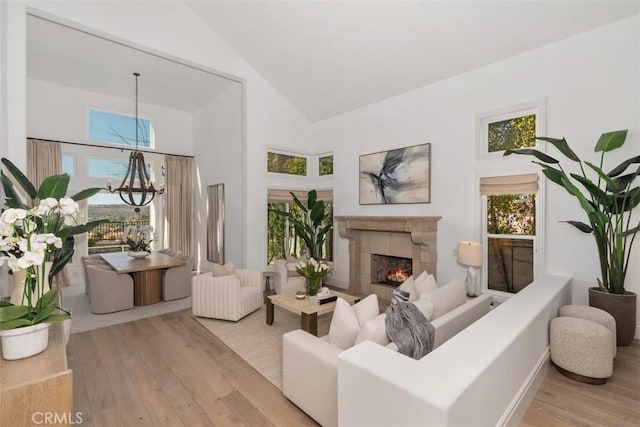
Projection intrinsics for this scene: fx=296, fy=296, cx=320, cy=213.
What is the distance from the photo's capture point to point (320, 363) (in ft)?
6.79

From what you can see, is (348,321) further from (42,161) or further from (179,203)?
(42,161)

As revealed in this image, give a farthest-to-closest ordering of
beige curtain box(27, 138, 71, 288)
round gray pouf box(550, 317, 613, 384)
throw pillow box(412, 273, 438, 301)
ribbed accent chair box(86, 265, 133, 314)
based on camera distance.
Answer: beige curtain box(27, 138, 71, 288), ribbed accent chair box(86, 265, 133, 314), throw pillow box(412, 273, 438, 301), round gray pouf box(550, 317, 613, 384)

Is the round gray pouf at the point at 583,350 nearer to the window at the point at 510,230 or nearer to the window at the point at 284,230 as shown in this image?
the window at the point at 510,230

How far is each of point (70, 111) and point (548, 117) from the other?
8606mm

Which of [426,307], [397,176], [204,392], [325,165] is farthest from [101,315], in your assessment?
[397,176]

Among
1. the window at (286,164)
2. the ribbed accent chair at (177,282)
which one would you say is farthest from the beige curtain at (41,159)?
the window at (286,164)

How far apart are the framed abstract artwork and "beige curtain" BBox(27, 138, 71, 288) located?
20.2 ft

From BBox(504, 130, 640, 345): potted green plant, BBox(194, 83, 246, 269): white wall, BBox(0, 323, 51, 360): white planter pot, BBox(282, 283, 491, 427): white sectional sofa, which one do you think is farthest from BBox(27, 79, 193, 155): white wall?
BBox(504, 130, 640, 345): potted green plant

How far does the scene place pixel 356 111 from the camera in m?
5.89

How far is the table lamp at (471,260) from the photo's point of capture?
4.00 meters

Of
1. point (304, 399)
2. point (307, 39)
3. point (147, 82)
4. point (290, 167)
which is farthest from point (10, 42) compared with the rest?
point (304, 399)

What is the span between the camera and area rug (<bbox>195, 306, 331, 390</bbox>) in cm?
300

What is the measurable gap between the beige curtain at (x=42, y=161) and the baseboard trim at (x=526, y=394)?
23.9ft

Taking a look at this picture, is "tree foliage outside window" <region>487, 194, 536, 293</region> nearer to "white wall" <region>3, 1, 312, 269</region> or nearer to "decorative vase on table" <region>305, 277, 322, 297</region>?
"decorative vase on table" <region>305, 277, 322, 297</region>
